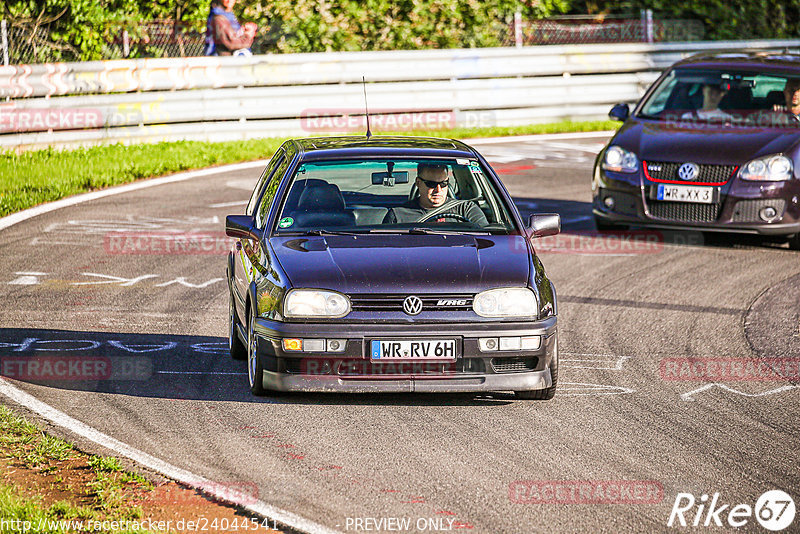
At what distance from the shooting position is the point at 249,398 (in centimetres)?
713

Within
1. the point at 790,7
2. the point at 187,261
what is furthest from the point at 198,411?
the point at 790,7

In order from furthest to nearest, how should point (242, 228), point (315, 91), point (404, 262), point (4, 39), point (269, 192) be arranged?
1. point (315, 91)
2. point (4, 39)
3. point (269, 192)
4. point (242, 228)
5. point (404, 262)

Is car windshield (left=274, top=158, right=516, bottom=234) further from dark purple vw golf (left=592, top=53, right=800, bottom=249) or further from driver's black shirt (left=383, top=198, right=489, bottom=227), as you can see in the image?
dark purple vw golf (left=592, top=53, right=800, bottom=249)

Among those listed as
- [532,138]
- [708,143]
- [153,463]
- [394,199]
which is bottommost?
[532,138]

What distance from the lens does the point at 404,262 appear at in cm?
690

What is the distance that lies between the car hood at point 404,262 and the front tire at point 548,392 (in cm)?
48

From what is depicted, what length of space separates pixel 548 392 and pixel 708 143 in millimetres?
6041

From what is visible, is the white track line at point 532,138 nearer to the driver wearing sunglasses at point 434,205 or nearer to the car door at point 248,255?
the car door at point 248,255

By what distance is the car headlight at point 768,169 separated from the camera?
39.2ft

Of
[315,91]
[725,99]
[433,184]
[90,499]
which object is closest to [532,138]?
[315,91]

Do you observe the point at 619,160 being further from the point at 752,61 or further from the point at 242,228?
the point at 242,228

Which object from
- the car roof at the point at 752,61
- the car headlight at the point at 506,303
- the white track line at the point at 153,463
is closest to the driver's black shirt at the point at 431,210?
the car headlight at the point at 506,303

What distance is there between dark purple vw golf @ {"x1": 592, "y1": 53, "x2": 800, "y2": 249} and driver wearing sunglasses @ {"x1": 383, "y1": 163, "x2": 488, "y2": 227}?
4.72 m

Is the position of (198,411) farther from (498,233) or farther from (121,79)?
(121,79)
